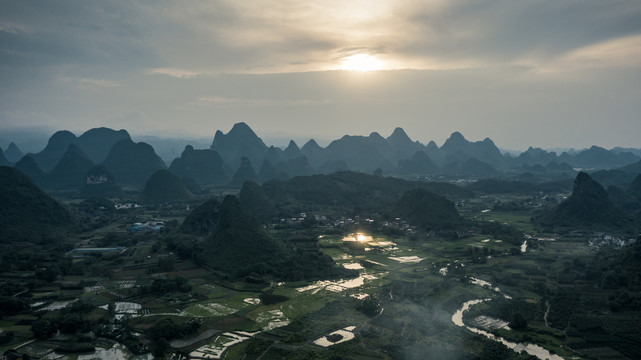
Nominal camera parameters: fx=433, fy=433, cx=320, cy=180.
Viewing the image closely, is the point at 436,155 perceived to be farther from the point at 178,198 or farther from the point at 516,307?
the point at 516,307

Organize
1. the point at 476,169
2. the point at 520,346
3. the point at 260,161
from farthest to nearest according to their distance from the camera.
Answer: the point at 260,161 < the point at 476,169 < the point at 520,346

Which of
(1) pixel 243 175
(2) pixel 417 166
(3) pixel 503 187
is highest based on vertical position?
(2) pixel 417 166

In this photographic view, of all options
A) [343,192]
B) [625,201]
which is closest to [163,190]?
[343,192]

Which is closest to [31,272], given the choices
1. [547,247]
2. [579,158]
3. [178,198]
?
[178,198]

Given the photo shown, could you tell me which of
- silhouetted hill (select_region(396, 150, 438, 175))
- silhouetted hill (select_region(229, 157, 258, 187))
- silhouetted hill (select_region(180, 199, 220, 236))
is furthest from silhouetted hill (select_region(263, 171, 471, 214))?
silhouetted hill (select_region(396, 150, 438, 175))

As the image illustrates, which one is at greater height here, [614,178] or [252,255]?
[614,178]

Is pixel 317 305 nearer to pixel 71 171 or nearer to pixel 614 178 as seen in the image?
pixel 614 178

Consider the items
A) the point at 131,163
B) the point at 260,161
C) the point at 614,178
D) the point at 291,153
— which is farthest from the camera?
the point at 291,153
